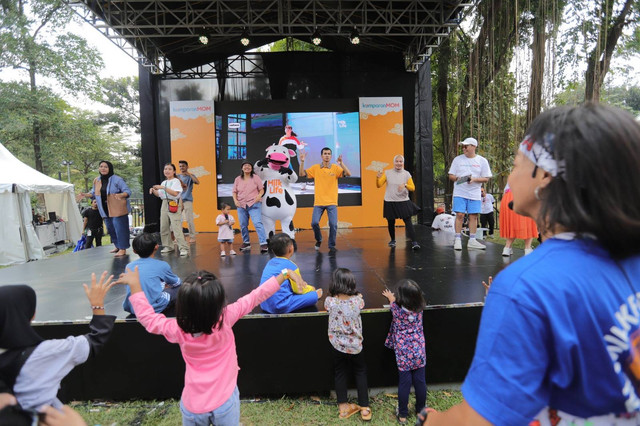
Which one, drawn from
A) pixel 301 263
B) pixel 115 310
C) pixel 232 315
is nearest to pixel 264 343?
pixel 232 315

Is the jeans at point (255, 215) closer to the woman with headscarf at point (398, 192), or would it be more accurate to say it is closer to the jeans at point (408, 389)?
the woman with headscarf at point (398, 192)

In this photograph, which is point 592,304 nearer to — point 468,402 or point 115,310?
point 468,402

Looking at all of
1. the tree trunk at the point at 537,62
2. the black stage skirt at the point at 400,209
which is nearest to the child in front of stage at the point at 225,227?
the black stage skirt at the point at 400,209

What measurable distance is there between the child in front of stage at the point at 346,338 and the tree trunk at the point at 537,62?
4913mm

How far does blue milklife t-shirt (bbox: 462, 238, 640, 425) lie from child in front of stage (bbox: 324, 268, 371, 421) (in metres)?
1.86

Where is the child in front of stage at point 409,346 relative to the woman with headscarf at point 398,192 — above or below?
below

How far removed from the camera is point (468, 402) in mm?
600

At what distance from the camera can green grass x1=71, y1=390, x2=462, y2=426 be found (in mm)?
2430

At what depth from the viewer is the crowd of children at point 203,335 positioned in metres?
1.29

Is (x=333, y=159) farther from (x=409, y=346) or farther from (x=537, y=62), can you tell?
(x=409, y=346)

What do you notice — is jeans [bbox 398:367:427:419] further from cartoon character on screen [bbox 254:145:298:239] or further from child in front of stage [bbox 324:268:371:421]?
cartoon character on screen [bbox 254:145:298:239]

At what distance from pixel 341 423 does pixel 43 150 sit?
15219 millimetres

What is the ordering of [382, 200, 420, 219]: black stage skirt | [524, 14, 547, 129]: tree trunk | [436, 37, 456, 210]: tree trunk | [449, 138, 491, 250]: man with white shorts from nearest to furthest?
[449, 138, 491, 250]: man with white shorts, [382, 200, 420, 219]: black stage skirt, [524, 14, 547, 129]: tree trunk, [436, 37, 456, 210]: tree trunk

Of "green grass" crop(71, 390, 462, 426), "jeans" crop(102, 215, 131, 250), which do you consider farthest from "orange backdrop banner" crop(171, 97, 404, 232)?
"green grass" crop(71, 390, 462, 426)
